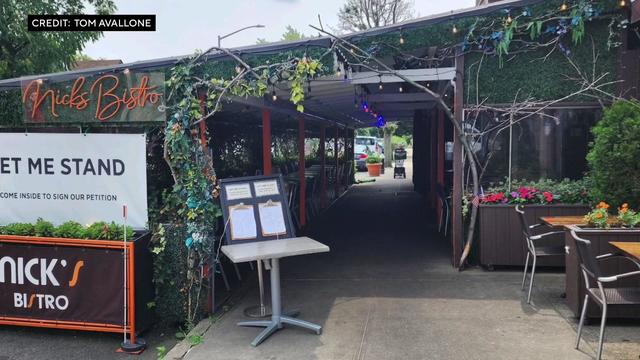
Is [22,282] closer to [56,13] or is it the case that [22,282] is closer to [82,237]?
[82,237]

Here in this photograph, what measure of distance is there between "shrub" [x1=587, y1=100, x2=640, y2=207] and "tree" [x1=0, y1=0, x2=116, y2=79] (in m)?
8.66

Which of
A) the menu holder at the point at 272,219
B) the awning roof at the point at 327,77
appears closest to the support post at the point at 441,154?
the awning roof at the point at 327,77

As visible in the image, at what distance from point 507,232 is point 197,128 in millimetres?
3767

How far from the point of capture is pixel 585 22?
6027mm

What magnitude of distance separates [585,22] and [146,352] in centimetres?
583

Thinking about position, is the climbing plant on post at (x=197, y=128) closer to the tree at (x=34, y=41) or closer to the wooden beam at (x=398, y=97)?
the wooden beam at (x=398, y=97)

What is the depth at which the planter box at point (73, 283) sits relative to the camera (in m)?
5.05

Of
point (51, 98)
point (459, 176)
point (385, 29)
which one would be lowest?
point (459, 176)

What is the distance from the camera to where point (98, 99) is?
17.8 feet

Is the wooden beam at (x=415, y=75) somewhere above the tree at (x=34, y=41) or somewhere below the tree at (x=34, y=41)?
below

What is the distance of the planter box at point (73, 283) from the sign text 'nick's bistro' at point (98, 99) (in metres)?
1.24

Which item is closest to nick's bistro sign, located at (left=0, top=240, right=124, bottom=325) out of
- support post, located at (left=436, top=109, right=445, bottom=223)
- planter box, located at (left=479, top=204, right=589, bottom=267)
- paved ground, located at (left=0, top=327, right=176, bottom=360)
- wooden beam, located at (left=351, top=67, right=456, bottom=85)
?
paved ground, located at (left=0, top=327, right=176, bottom=360)

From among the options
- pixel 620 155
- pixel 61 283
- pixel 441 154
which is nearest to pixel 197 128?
pixel 61 283

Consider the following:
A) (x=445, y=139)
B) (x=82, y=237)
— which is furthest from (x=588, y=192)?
(x=82, y=237)
